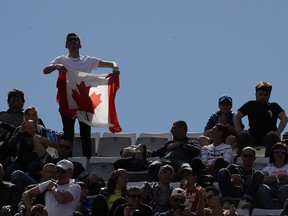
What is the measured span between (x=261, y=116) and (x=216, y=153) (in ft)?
5.54

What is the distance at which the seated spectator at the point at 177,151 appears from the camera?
28.1 meters

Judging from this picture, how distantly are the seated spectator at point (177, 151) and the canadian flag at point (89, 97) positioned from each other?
2127mm

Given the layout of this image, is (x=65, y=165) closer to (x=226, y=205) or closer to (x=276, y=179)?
(x=226, y=205)

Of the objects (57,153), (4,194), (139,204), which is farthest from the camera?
(57,153)

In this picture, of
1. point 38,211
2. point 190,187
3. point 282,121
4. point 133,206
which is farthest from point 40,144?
point 38,211

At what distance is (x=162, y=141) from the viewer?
1242 inches

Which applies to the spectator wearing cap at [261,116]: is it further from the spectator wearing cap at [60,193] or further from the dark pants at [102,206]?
the spectator wearing cap at [60,193]

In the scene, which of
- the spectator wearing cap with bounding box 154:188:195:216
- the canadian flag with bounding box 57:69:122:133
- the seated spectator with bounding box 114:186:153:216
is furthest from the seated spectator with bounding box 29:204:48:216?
the canadian flag with bounding box 57:69:122:133

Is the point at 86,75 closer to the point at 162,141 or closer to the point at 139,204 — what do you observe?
the point at 162,141

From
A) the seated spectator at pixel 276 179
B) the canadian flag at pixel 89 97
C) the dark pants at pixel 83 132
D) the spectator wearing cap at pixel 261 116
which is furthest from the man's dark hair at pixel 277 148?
the canadian flag at pixel 89 97

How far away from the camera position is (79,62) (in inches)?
1213

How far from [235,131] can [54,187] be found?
477cm

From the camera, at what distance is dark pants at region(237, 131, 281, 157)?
29.1 metres

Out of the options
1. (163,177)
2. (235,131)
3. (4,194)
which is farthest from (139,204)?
(235,131)
